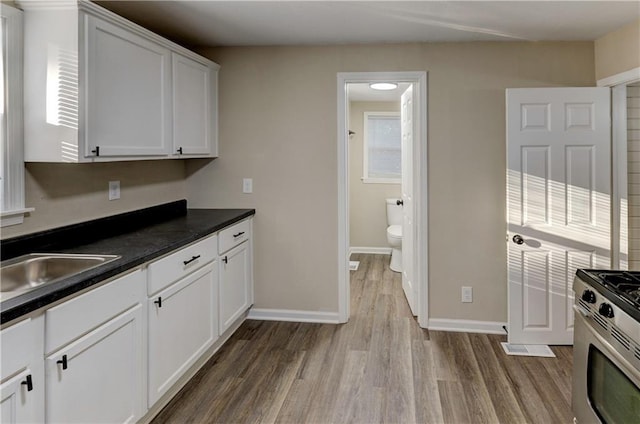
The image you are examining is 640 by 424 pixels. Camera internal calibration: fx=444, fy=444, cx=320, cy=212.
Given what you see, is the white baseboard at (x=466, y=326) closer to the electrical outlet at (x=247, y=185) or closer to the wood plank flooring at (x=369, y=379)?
the wood plank flooring at (x=369, y=379)

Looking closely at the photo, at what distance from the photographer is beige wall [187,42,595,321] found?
11.3ft

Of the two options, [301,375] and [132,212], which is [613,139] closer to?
[301,375]

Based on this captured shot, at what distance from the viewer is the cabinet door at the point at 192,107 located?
300cm

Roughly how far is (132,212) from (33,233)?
829 millimetres

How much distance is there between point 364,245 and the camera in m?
6.45

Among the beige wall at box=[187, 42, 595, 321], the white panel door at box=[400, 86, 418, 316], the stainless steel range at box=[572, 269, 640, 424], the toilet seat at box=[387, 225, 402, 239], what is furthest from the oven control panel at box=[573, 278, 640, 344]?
the toilet seat at box=[387, 225, 402, 239]

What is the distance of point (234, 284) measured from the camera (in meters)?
3.32

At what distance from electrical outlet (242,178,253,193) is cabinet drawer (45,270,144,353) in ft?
5.78

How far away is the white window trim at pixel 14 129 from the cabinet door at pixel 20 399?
93 centimetres

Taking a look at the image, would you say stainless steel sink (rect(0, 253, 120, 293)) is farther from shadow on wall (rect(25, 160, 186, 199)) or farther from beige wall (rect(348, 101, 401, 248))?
beige wall (rect(348, 101, 401, 248))

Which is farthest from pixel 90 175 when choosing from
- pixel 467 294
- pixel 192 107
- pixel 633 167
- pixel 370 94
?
pixel 370 94

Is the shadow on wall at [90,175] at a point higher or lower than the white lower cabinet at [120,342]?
higher

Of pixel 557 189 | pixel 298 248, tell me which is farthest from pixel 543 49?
pixel 298 248

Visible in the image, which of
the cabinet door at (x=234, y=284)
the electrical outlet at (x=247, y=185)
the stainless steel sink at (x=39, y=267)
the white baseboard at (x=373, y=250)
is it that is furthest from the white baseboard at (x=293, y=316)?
the white baseboard at (x=373, y=250)
